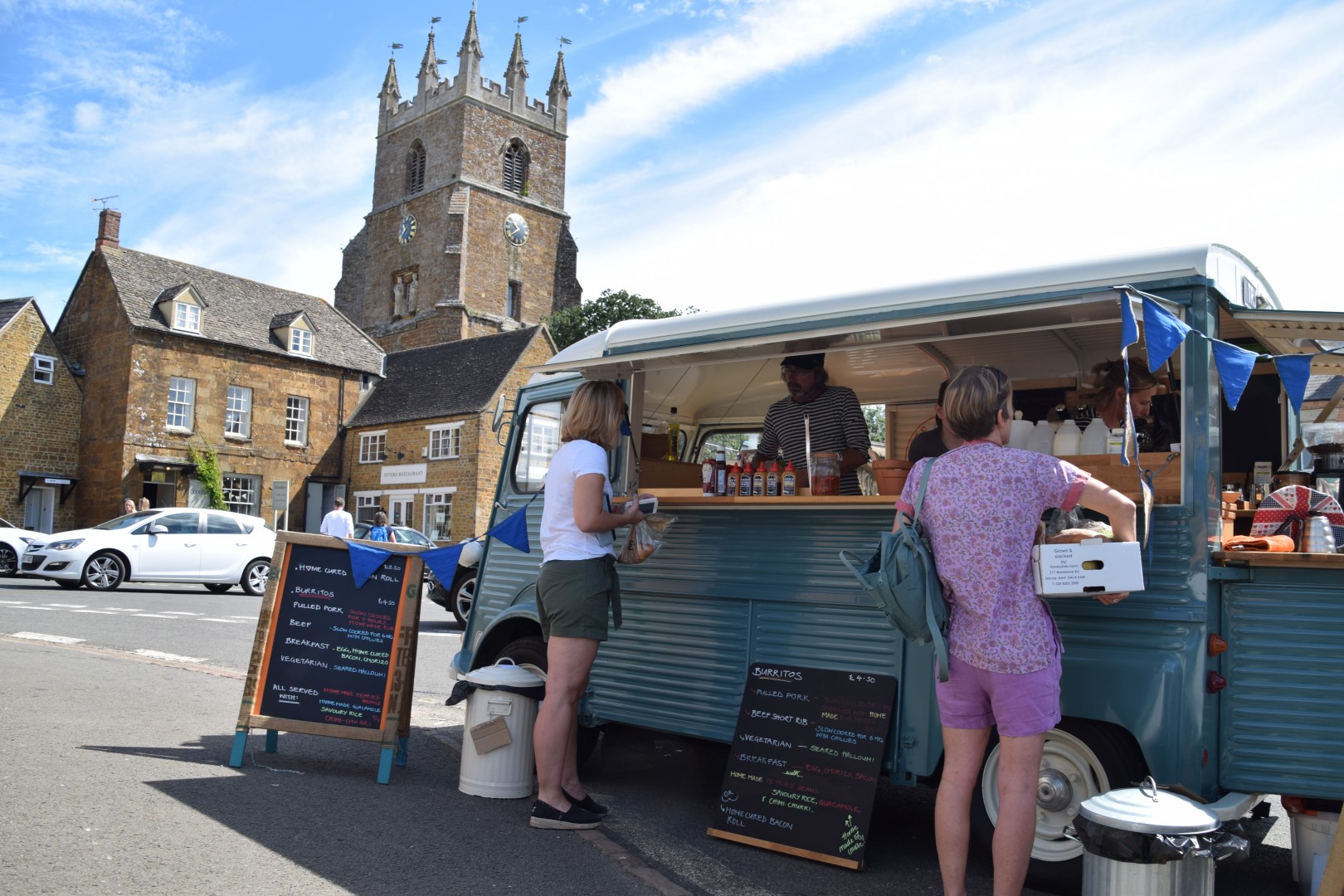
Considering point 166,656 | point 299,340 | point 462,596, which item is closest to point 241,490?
point 299,340

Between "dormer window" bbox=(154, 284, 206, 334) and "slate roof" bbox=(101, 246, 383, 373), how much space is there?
11cm

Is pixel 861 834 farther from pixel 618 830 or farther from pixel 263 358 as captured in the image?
pixel 263 358

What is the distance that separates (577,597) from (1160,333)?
2.60m

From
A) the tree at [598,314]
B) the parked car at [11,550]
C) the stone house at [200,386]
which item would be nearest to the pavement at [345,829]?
the parked car at [11,550]

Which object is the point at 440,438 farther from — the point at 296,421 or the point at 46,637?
the point at 46,637

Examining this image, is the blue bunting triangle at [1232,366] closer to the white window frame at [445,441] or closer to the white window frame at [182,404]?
the white window frame at [445,441]

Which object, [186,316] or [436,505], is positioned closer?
[186,316]

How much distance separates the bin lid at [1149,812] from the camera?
319 centimetres

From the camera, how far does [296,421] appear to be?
121ft

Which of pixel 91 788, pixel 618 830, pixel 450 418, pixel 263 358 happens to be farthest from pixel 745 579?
pixel 263 358

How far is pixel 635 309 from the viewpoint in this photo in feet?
170

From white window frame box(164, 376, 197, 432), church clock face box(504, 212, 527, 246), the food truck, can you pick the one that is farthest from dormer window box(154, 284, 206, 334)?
the food truck

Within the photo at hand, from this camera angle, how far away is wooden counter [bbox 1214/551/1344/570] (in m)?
3.78

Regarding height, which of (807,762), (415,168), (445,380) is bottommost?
(807,762)
